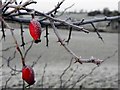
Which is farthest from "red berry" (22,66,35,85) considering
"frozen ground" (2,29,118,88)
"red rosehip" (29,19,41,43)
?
"frozen ground" (2,29,118,88)

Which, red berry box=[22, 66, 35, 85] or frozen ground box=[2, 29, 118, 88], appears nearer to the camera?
red berry box=[22, 66, 35, 85]

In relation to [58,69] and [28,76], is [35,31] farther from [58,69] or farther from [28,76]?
[58,69]

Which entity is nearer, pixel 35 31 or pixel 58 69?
pixel 35 31

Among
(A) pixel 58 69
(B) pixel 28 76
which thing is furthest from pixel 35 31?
(A) pixel 58 69

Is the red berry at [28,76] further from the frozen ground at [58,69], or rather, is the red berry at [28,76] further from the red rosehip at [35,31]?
the frozen ground at [58,69]

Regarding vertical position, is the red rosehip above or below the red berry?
above

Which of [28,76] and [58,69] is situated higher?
[28,76]

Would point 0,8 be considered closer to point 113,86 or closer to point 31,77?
point 31,77

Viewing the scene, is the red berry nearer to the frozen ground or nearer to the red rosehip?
the red rosehip

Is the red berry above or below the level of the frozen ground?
above

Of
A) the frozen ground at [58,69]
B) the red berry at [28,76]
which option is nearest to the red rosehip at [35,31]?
the red berry at [28,76]

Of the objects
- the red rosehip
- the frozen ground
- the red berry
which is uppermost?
the red rosehip

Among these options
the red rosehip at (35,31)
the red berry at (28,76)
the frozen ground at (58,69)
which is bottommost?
the frozen ground at (58,69)

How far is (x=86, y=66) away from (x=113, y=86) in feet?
6.35
